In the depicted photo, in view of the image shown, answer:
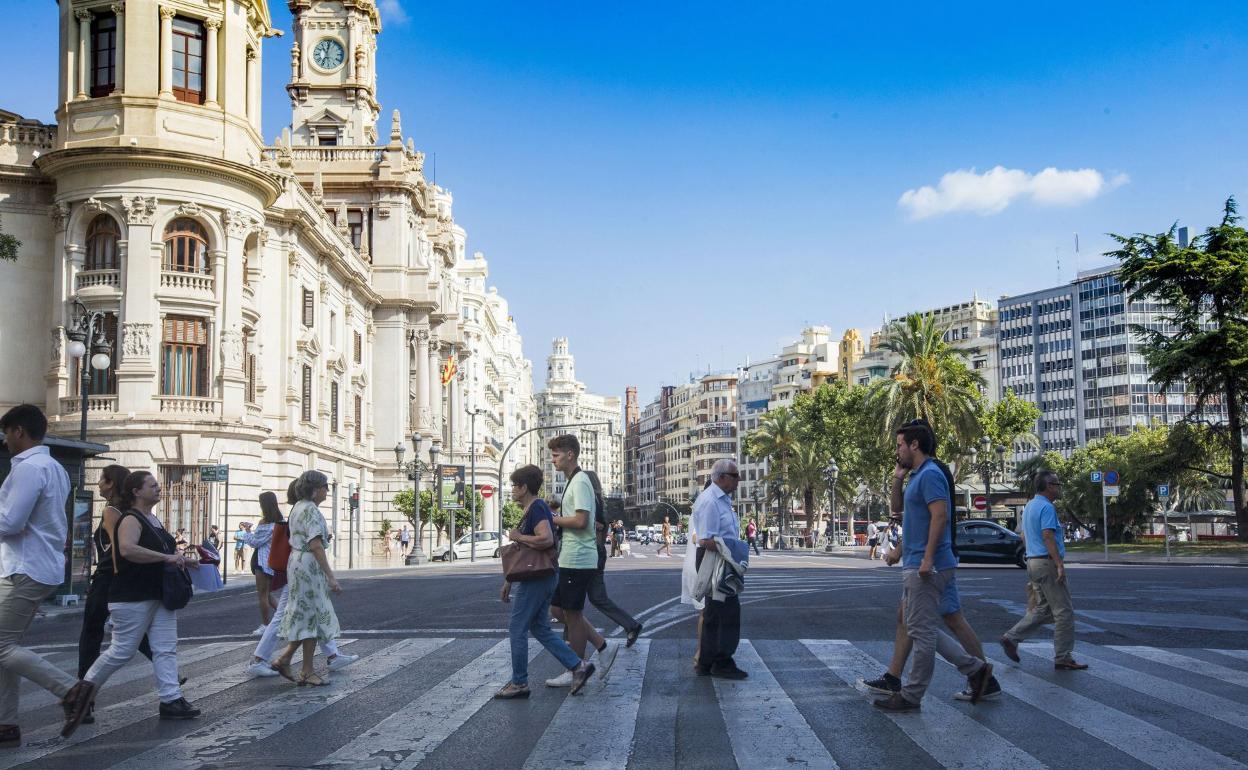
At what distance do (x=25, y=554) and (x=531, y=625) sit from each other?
11.5 feet

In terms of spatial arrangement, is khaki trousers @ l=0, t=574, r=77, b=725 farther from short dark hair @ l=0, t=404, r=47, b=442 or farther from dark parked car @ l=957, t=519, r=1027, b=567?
dark parked car @ l=957, t=519, r=1027, b=567

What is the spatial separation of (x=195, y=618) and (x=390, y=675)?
30.8ft

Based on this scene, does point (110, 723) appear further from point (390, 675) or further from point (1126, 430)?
point (1126, 430)

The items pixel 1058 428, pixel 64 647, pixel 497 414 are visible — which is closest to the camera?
pixel 64 647

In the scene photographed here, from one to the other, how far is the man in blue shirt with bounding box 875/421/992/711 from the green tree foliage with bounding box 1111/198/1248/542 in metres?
38.0

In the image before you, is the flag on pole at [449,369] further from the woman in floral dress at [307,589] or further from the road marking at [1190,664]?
the woman in floral dress at [307,589]

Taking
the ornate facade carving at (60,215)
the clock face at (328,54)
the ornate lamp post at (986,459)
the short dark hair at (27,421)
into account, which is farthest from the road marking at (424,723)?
the clock face at (328,54)

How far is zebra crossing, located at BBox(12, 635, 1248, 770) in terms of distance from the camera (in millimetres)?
6621

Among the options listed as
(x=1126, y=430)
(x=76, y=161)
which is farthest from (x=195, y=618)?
(x=1126, y=430)

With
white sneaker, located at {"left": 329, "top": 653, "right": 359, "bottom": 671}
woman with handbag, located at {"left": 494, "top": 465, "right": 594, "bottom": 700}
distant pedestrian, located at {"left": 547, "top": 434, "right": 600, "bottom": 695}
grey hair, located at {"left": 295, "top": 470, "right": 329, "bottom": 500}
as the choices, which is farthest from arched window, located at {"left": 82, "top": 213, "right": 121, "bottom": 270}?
woman with handbag, located at {"left": 494, "top": 465, "right": 594, "bottom": 700}

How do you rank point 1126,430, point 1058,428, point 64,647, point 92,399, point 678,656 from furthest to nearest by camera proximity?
point 1058,428
point 1126,430
point 92,399
point 64,647
point 678,656

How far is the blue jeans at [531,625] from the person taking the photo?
8.78 meters

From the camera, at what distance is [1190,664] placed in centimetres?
1053

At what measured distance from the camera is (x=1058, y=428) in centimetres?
13200
